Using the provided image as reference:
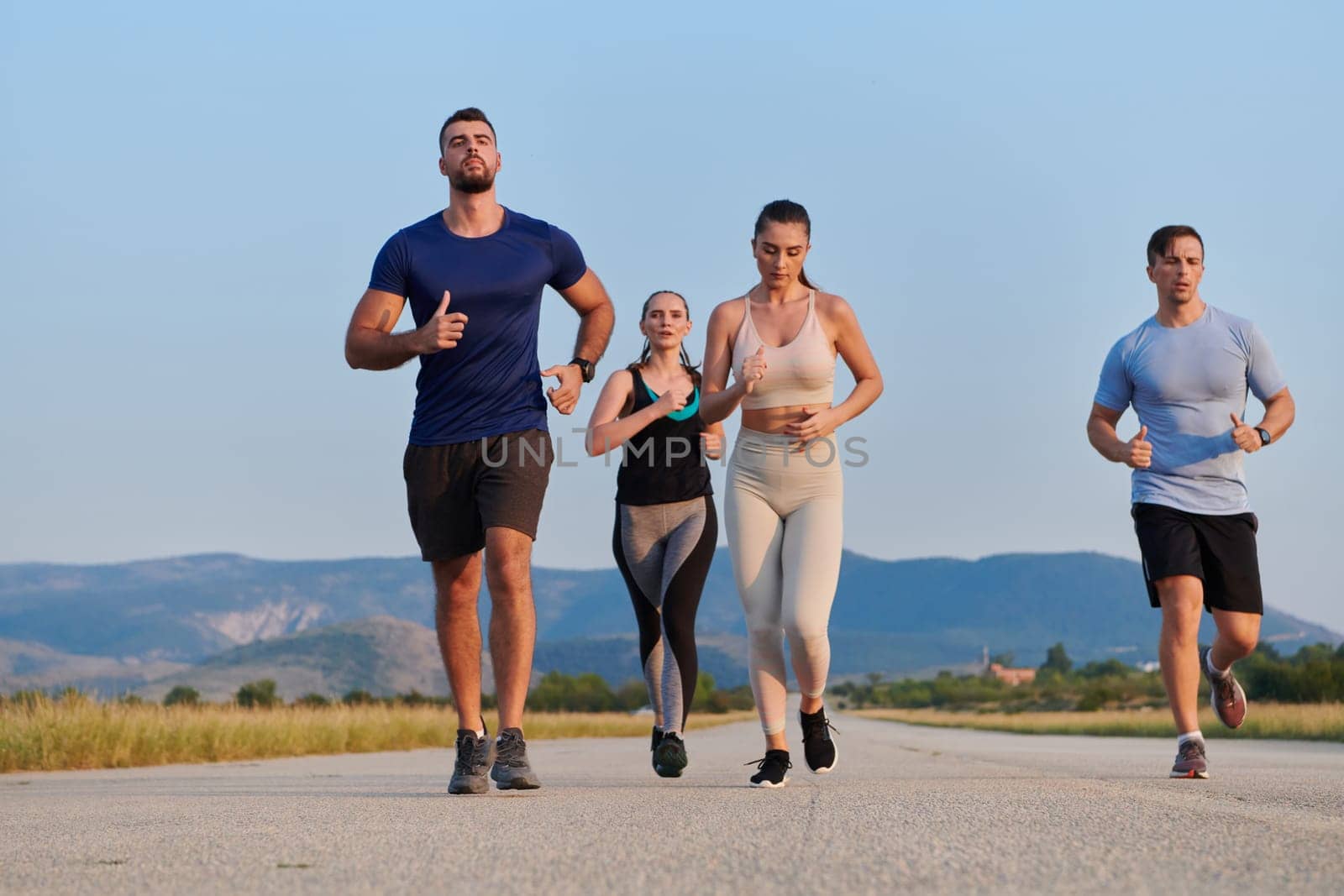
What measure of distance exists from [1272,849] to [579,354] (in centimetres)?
456

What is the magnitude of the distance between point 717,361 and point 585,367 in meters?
0.71

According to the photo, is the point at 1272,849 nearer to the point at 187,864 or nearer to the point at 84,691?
the point at 187,864

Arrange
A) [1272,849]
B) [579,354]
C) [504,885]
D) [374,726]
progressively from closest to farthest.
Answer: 1. [504,885]
2. [1272,849]
3. [579,354]
4. [374,726]

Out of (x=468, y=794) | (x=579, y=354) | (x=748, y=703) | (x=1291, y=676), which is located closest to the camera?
(x=468, y=794)

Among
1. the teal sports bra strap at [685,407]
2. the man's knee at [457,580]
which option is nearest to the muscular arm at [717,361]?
the man's knee at [457,580]

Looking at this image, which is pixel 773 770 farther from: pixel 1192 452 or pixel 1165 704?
pixel 1165 704

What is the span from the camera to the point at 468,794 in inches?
268

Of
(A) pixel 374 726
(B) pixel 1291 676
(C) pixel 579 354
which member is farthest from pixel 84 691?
(B) pixel 1291 676

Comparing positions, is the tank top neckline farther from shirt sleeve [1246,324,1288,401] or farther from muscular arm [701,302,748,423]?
shirt sleeve [1246,324,1288,401]

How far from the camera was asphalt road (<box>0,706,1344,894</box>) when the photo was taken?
3.65m

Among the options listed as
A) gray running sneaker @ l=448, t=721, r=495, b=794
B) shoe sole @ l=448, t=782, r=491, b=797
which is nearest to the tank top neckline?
gray running sneaker @ l=448, t=721, r=495, b=794

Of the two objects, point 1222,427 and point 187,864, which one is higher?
point 1222,427

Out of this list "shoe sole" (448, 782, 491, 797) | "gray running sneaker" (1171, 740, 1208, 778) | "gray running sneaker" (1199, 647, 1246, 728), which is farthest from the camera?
"gray running sneaker" (1199, 647, 1246, 728)

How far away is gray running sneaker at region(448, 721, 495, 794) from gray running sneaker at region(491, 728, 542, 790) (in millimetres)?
49
